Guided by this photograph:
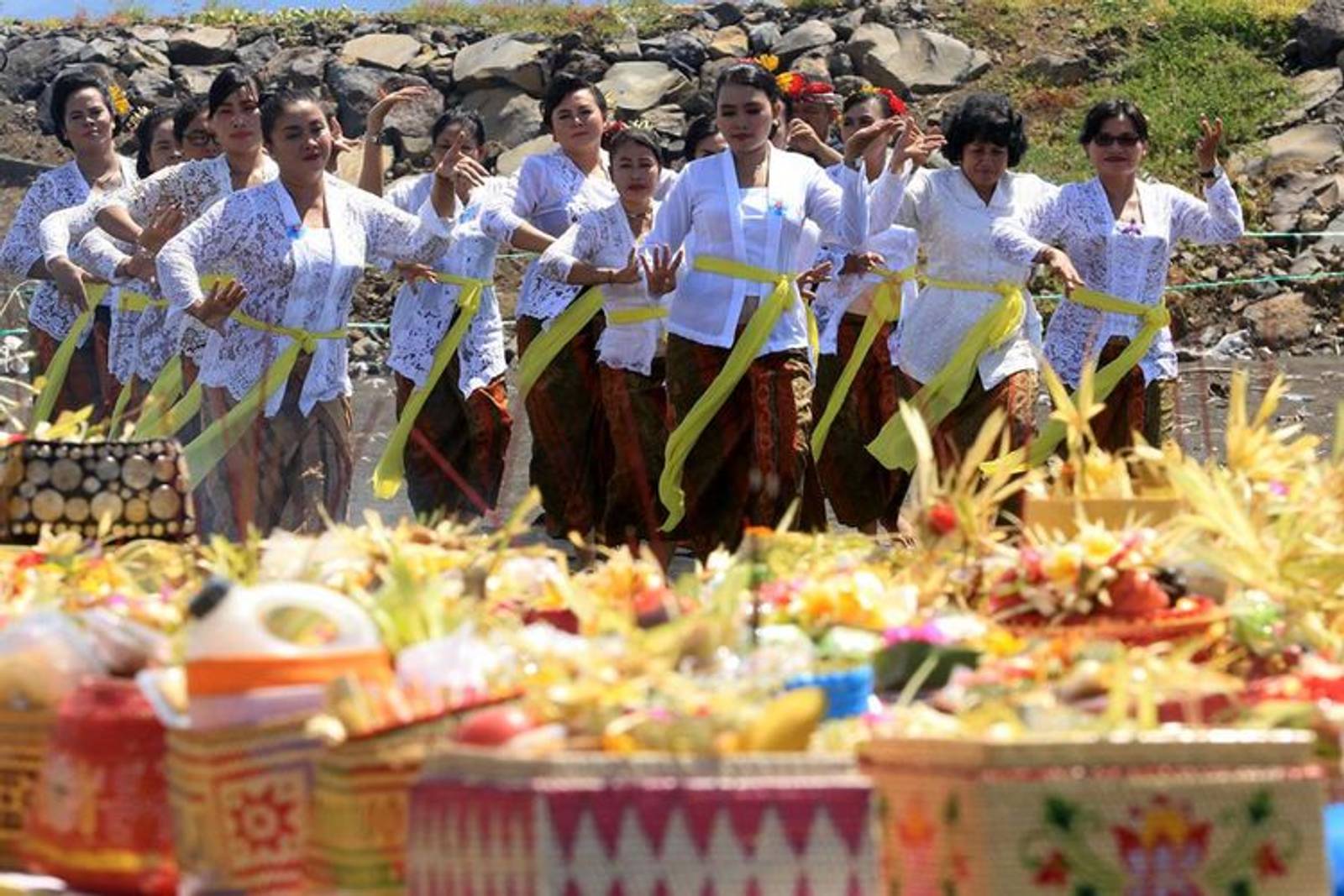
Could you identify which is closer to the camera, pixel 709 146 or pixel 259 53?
pixel 709 146

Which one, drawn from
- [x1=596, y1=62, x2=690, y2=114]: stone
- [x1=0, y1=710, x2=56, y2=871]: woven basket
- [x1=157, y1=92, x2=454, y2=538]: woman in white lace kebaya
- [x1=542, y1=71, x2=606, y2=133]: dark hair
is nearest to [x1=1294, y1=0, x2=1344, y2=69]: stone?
[x1=596, y1=62, x2=690, y2=114]: stone

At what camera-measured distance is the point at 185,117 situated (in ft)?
38.2

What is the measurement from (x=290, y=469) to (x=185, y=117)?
8.91 ft

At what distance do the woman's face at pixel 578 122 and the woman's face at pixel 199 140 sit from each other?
4.00 feet

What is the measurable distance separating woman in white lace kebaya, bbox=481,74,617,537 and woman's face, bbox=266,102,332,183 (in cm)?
231

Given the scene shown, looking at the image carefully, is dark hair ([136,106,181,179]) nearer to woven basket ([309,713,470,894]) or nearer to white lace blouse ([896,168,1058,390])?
white lace blouse ([896,168,1058,390])

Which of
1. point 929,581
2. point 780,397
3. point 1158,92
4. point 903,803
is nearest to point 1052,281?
point 1158,92

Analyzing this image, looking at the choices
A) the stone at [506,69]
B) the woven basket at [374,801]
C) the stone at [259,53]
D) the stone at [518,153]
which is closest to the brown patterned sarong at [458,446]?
the woven basket at [374,801]

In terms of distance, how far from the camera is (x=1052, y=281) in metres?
22.8

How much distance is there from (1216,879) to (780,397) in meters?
6.20

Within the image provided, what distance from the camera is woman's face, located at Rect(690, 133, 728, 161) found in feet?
39.9

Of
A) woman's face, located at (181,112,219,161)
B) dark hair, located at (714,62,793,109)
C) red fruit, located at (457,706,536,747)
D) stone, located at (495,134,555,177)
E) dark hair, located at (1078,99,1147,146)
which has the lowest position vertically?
red fruit, located at (457,706,536,747)

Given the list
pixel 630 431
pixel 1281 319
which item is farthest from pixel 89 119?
pixel 1281 319

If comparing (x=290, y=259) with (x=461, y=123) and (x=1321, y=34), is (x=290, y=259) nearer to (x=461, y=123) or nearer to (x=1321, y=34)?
(x=461, y=123)
